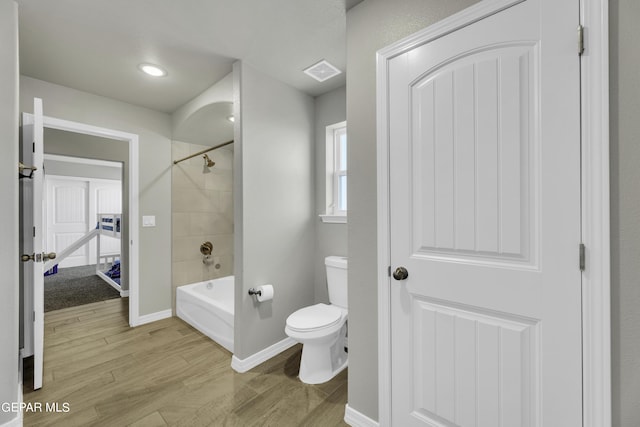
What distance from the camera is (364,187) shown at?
150 centimetres

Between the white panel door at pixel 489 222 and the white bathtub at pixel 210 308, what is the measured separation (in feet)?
5.42

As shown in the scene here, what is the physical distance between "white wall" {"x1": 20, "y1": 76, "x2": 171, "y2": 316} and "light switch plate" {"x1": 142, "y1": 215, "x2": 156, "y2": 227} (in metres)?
0.03

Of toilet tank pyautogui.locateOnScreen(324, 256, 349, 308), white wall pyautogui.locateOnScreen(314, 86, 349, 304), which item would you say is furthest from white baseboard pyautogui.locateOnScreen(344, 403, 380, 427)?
white wall pyautogui.locateOnScreen(314, 86, 349, 304)

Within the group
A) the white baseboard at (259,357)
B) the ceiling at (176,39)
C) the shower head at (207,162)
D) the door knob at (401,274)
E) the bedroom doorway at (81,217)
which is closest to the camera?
the door knob at (401,274)

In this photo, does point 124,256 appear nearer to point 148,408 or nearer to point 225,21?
point 148,408

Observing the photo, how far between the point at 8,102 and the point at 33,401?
5.97 ft

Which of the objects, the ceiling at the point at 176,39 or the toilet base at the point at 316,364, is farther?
the toilet base at the point at 316,364

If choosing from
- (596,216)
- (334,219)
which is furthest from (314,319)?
(596,216)

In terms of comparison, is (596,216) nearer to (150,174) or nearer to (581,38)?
(581,38)

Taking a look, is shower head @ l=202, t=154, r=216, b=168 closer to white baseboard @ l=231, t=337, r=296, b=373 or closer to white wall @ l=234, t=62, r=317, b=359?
white wall @ l=234, t=62, r=317, b=359

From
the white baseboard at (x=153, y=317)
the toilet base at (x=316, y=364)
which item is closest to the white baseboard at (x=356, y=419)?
the toilet base at (x=316, y=364)

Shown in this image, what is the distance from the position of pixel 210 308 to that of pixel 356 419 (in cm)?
170

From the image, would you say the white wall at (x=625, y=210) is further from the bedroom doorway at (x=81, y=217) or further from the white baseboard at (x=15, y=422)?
the bedroom doorway at (x=81, y=217)

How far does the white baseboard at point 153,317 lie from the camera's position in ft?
9.72
